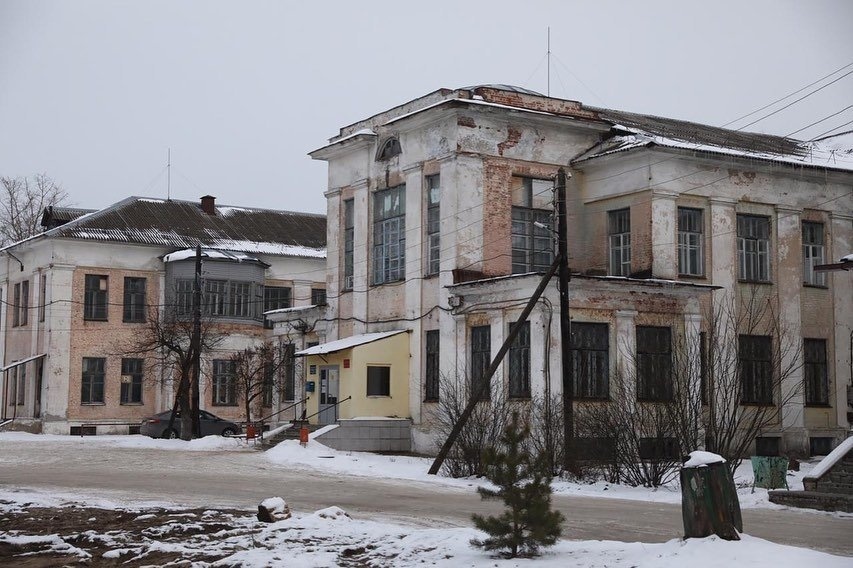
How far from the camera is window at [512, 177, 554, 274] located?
3344cm

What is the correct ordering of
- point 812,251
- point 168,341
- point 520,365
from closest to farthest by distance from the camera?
point 520,365
point 812,251
point 168,341

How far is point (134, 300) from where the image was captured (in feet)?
162

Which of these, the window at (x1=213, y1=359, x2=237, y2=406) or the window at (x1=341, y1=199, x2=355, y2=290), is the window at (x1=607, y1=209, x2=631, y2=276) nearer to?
the window at (x1=341, y1=199, x2=355, y2=290)

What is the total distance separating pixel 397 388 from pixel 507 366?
5.01m

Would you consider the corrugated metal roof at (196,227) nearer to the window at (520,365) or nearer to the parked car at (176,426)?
the parked car at (176,426)

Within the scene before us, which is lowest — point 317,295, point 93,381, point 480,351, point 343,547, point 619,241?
point 343,547

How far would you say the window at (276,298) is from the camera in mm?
52250

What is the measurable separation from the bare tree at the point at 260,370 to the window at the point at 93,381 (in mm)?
5696

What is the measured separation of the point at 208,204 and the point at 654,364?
103 feet

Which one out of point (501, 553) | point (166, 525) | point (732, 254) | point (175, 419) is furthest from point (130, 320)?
point (501, 553)

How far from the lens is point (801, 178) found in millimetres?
34906

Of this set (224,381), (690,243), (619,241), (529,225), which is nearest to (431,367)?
(529,225)

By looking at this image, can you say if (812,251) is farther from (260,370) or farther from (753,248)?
(260,370)

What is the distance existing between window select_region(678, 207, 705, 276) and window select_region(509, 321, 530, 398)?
18.8ft
